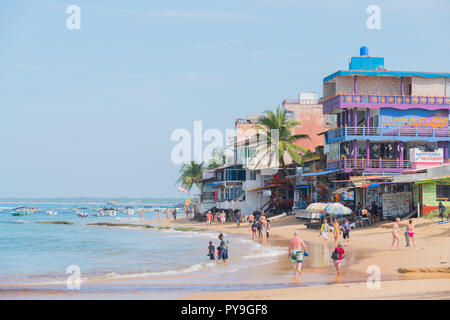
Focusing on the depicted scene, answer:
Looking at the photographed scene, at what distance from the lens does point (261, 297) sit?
649 inches

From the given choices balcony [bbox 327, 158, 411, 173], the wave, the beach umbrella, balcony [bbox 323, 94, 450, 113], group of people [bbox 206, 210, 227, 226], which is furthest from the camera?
group of people [bbox 206, 210, 227, 226]

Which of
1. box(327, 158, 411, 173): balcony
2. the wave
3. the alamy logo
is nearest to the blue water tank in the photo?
box(327, 158, 411, 173): balcony

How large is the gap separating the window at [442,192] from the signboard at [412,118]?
12.5 m

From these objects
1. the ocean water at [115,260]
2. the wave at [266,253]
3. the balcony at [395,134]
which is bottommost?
the ocean water at [115,260]

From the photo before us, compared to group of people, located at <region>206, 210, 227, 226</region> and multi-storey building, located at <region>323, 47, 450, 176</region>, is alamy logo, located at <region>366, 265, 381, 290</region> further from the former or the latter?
group of people, located at <region>206, 210, 227, 226</region>

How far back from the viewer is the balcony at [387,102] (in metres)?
48.9

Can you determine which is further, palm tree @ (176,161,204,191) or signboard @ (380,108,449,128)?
palm tree @ (176,161,204,191)

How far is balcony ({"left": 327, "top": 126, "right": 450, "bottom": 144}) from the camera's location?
4847 centimetres

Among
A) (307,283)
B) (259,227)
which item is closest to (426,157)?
(259,227)

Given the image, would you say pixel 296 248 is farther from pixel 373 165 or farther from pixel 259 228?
pixel 373 165

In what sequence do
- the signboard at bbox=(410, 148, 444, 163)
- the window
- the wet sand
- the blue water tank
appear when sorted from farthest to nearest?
the blue water tank, the signboard at bbox=(410, 148, 444, 163), the window, the wet sand

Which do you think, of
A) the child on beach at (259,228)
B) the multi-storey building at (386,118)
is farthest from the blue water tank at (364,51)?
the child on beach at (259,228)

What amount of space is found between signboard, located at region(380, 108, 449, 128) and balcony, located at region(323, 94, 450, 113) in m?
0.41

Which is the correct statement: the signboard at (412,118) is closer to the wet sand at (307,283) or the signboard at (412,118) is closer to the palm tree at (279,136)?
the palm tree at (279,136)
